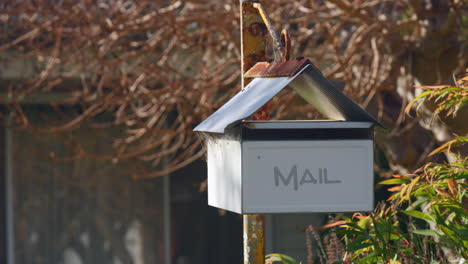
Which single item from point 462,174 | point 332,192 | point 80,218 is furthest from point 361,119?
point 80,218

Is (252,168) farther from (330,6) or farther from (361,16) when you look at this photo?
(330,6)

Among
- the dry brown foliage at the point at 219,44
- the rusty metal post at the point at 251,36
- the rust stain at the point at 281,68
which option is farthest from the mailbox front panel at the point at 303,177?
the dry brown foliage at the point at 219,44

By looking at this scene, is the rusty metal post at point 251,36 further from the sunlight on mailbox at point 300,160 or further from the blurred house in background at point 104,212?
the blurred house in background at point 104,212

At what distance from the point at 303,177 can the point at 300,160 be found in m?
0.05

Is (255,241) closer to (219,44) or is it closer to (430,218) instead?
(430,218)

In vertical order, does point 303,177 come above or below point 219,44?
below

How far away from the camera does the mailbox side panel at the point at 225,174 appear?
7.14 feet

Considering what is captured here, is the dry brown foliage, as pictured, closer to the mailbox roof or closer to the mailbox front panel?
the mailbox roof

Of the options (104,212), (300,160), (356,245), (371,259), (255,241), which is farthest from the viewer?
(104,212)

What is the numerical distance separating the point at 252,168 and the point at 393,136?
3.04m

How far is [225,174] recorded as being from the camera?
2.30 metres

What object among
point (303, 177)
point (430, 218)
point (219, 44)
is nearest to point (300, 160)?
point (303, 177)

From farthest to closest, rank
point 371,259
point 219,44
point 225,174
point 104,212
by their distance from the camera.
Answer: point 104,212 → point 219,44 → point 371,259 → point 225,174

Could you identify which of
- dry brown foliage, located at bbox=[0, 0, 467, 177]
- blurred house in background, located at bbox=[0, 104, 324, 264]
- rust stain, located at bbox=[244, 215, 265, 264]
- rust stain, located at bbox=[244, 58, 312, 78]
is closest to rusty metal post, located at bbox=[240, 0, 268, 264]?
rust stain, located at bbox=[244, 215, 265, 264]
